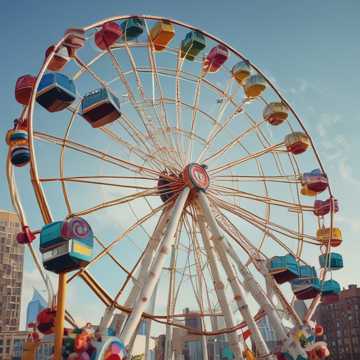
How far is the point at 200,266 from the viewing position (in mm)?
22328

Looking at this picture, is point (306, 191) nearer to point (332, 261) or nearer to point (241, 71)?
point (332, 261)

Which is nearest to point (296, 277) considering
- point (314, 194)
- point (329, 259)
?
point (329, 259)

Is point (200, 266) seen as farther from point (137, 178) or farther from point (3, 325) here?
point (3, 325)

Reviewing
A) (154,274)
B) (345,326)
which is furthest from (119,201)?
(345,326)

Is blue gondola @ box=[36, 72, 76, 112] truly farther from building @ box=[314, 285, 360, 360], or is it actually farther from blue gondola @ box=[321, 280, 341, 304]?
building @ box=[314, 285, 360, 360]

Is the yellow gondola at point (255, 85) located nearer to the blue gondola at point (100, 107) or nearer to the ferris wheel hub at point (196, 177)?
the ferris wheel hub at point (196, 177)

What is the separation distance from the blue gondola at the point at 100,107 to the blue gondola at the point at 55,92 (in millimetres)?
548

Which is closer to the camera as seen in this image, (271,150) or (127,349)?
(127,349)

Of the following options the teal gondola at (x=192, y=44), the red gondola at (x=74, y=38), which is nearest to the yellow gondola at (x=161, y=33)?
the teal gondola at (x=192, y=44)

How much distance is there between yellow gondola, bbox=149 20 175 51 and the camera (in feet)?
73.0

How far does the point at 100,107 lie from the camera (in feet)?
59.1

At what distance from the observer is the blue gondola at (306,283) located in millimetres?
21672

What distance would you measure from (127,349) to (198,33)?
1427cm

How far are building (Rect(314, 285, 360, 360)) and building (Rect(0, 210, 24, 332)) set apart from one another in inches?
1841
